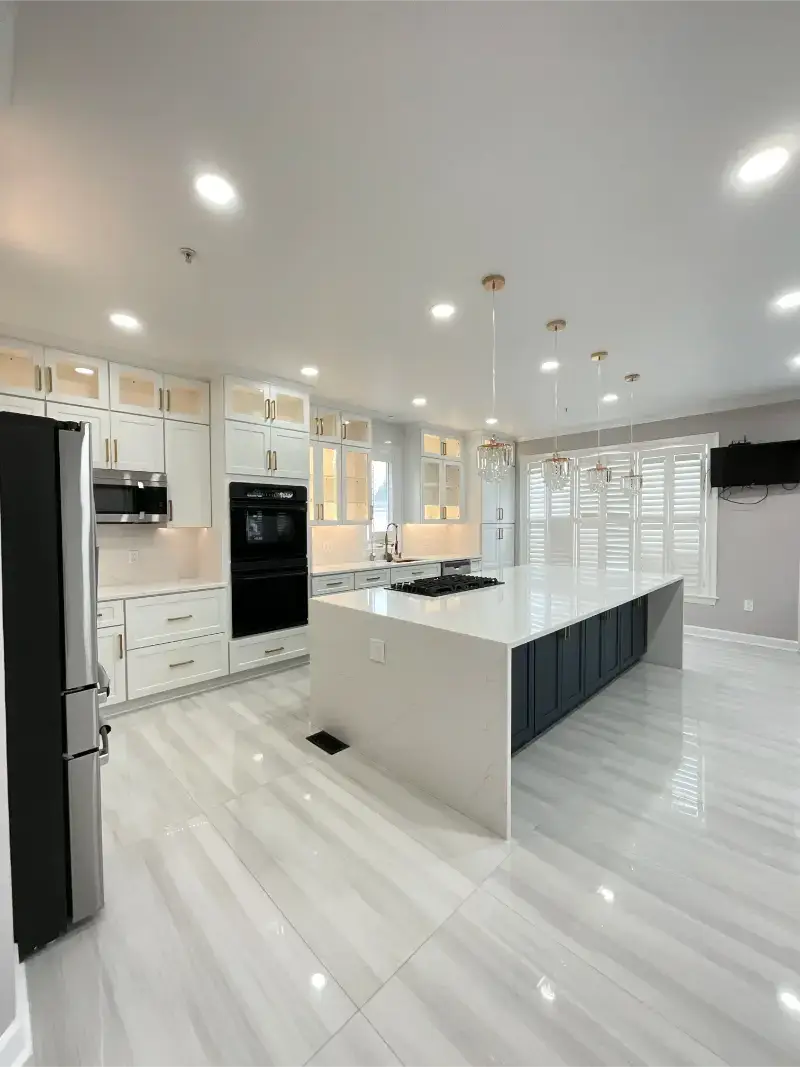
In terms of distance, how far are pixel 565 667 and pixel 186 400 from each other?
361 cm

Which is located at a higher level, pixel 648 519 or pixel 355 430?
pixel 355 430

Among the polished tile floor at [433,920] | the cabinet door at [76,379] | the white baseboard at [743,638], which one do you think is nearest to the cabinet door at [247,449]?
the cabinet door at [76,379]

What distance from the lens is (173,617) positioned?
3.46 metres

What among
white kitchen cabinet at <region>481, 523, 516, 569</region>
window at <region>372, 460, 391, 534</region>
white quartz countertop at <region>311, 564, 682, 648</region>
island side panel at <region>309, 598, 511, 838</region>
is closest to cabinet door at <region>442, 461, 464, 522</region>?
white kitchen cabinet at <region>481, 523, 516, 569</region>

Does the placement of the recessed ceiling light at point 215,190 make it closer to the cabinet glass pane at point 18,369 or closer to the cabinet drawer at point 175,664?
the cabinet glass pane at point 18,369

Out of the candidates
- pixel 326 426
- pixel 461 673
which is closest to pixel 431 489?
pixel 326 426

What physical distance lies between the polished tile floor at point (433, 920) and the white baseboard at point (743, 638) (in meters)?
2.72

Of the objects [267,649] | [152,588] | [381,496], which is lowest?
[267,649]

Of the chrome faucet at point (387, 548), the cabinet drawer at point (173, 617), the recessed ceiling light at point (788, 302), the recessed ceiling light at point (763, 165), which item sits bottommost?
the cabinet drawer at point (173, 617)

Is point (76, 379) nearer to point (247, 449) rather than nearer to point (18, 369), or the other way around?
point (18, 369)

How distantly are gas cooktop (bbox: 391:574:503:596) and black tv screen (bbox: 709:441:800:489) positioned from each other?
10.9 feet

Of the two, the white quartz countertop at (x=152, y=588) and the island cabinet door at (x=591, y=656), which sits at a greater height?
the white quartz countertop at (x=152, y=588)

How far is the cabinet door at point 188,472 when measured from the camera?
12.0 feet

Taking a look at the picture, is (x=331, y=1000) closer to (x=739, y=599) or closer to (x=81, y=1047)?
(x=81, y=1047)
